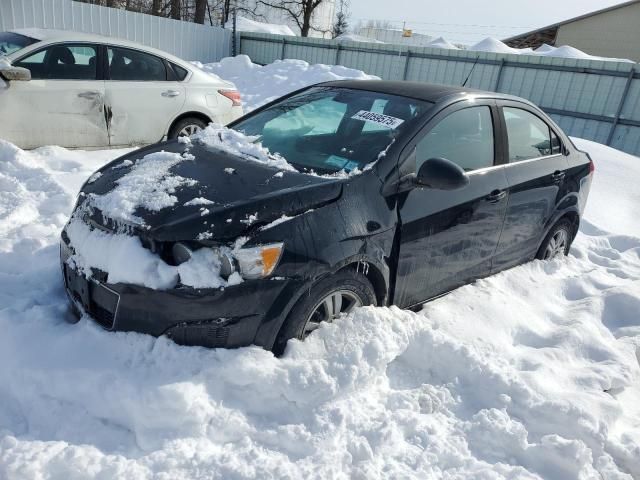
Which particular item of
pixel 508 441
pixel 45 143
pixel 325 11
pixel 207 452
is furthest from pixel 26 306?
pixel 325 11

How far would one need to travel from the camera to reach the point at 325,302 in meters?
2.67

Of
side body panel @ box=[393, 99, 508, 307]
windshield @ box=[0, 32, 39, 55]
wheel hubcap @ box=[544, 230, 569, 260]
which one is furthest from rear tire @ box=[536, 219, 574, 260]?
windshield @ box=[0, 32, 39, 55]

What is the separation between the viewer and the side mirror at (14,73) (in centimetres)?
526

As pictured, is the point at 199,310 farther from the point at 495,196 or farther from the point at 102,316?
the point at 495,196

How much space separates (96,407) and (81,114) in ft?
15.2

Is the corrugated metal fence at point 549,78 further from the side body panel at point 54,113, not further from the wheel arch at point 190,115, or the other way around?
the side body panel at point 54,113

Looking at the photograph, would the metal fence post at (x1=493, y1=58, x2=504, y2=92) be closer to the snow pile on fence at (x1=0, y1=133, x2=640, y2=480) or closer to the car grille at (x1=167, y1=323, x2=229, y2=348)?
the snow pile on fence at (x1=0, y1=133, x2=640, y2=480)

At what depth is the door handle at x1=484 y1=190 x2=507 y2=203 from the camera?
347 cm

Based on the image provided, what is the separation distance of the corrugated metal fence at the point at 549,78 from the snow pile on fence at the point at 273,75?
4.57 feet

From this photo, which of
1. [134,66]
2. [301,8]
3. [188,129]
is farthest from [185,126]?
[301,8]

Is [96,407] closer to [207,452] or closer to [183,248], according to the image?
[207,452]

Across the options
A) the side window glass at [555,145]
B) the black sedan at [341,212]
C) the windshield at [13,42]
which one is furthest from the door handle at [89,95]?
the side window glass at [555,145]

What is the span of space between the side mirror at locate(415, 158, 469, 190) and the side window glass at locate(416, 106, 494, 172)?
0.83 feet

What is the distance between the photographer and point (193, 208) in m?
2.43
